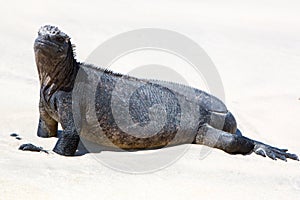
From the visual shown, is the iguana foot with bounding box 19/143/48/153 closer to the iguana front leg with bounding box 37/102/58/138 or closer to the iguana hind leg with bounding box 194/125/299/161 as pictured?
the iguana front leg with bounding box 37/102/58/138

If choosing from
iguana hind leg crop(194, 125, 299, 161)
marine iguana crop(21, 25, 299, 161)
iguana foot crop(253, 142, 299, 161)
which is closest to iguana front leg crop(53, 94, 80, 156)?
marine iguana crop(21, 25, 299, 161)

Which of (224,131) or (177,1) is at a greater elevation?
(177,1)

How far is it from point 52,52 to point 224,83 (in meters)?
7.44

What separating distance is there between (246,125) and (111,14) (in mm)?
11701

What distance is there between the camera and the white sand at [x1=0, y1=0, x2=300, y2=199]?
521 centimetres

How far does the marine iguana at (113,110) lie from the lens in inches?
257

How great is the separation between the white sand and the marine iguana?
0.96ft

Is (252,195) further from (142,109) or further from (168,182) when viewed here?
(142,109)

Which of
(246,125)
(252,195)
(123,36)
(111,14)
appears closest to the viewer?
(252,195)


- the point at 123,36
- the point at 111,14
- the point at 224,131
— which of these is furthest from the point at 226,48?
the point at 224,131

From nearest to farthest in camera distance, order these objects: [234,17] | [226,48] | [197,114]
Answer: [197,114] < [226,48] < [234,17]

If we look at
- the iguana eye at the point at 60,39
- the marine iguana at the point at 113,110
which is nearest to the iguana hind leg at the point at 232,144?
the marine iguana at the point at 113,110

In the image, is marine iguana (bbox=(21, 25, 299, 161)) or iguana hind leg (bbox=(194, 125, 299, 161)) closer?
marine iguana (bbox=(21, 25, 299, 161))

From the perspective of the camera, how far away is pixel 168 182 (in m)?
5.55
